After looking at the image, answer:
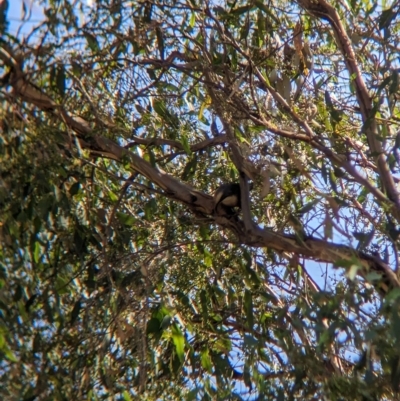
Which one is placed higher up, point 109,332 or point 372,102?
point 372,102

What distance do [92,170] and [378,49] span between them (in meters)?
1.98

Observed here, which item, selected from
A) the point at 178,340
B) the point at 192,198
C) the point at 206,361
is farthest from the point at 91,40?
the point at 206,361

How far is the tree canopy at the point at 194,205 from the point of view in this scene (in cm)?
374

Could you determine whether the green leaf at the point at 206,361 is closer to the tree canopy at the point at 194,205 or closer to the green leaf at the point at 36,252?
the tree canopy at the point at 194,205

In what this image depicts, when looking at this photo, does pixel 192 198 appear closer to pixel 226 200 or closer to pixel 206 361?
pixel 226 200

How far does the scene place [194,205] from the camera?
4625 millimetres

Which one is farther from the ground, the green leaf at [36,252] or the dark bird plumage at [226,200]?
the dark bird plumage at [226,200]

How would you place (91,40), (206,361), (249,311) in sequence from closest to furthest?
1. (91,40)
2. (249,311)
3. (206,361)

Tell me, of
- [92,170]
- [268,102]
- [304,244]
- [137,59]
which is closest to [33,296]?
[92,170]

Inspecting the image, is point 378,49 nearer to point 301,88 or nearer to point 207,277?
point 301,88

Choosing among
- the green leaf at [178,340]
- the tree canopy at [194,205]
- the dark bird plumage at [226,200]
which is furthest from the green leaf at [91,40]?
the green leaf at [178,340]

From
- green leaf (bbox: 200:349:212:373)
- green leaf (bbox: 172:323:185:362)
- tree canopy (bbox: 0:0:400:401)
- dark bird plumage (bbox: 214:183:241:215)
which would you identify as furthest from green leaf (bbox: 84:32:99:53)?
green leaf (bbox: 200:349:212:373)

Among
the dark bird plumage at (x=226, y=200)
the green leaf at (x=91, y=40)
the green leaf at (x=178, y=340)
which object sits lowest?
the green leaf at (x=178, y=340)

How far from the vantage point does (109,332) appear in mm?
4180
